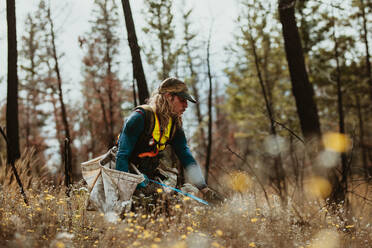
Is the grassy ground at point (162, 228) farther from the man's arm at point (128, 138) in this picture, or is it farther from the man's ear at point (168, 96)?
the man's ear at point (168, 96)

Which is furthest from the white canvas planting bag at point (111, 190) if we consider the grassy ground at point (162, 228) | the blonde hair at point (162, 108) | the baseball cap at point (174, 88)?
the baseball cap at point (174, 88)

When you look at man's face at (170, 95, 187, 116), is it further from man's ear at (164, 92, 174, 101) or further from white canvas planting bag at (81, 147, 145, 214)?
white canvas planting bag at (81, 147, 145, 214)

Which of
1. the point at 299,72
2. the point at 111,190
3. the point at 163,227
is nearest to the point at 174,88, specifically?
the point at 111,190

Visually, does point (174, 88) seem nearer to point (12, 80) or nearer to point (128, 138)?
point (128, 138)

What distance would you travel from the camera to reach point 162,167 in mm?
4094

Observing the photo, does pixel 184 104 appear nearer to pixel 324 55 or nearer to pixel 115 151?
pixel 115 151

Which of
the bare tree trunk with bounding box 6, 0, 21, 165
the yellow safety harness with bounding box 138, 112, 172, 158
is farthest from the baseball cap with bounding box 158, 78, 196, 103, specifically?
the bare tree trunk with bounding box 6, 0, 21, 165

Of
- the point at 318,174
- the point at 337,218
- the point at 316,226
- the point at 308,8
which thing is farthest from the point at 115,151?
the point at 308,8

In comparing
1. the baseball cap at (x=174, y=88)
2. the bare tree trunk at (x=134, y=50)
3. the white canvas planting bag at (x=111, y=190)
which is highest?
the bare tree trunk at (x=134, y=50)

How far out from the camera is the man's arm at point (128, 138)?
3.36m

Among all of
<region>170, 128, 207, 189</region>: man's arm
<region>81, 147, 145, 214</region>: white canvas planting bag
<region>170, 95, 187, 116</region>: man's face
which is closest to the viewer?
<region>81, 147, 145, 214</region>: white canvas planting bag

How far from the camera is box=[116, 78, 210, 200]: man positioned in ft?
11.2

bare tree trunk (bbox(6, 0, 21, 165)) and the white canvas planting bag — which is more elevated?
bare tree trunk (bbox(6, 0, 21, 165))

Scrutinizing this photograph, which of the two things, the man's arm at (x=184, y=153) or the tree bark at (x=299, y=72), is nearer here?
the man's arm at (x=184, y=153)
